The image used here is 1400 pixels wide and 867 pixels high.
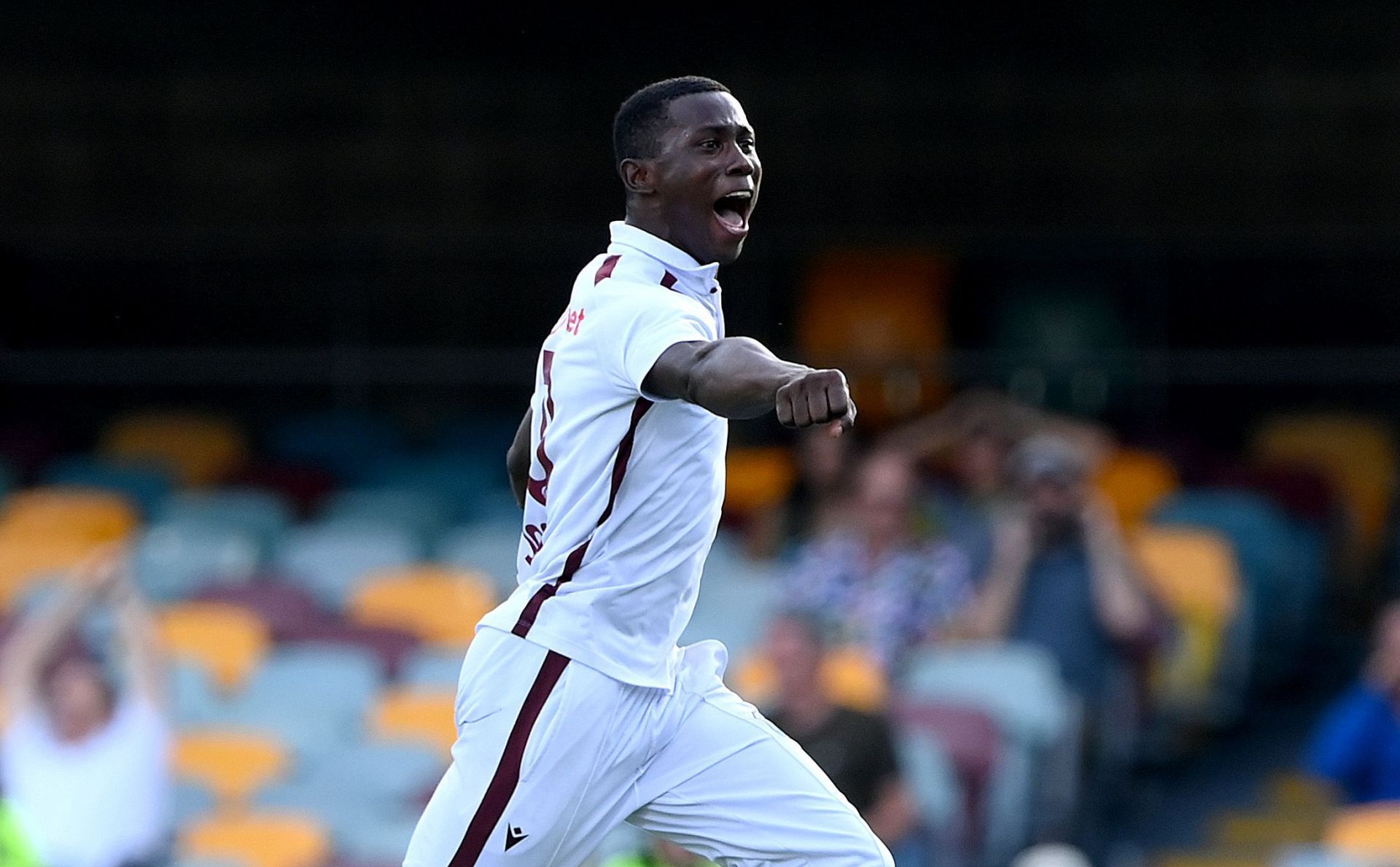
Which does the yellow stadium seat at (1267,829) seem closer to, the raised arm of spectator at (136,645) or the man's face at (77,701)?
the raised arm of spectator at (136,645)

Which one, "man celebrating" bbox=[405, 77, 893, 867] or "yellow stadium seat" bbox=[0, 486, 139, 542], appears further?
"yellow stadium seat" bbox=[0, 486, 139, 542]

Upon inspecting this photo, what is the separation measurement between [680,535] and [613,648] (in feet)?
0.70

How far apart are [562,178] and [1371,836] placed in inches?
288

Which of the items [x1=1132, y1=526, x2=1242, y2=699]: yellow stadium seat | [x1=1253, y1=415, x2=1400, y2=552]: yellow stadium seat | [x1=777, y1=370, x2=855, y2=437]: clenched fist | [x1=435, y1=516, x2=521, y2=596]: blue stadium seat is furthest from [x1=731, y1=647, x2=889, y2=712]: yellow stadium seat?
[x1=777, y1=370, x2=855, y2=437]: clenched fist

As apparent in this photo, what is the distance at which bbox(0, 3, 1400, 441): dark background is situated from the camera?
37.7 ft

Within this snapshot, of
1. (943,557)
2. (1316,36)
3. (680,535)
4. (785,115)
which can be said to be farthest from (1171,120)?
(680,535)

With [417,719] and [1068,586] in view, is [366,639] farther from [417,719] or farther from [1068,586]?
[1068,586]

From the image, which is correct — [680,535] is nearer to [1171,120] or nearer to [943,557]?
[943,557]

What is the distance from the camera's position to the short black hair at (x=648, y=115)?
12.8ft

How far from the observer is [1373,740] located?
→ 22.3ft

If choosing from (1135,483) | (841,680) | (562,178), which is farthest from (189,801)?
(562,178)

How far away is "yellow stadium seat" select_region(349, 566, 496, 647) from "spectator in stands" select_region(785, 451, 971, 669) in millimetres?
1296

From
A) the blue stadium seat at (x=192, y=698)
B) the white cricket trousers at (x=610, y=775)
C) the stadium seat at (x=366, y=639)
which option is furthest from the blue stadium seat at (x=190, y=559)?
the white cricket trousers at (x=610, y=775)

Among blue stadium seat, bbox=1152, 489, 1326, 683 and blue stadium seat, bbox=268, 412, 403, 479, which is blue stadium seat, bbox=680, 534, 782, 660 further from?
blue stadium seat, bbox=268, 412, 403, 479
